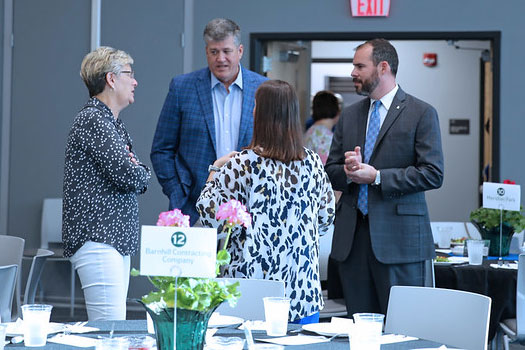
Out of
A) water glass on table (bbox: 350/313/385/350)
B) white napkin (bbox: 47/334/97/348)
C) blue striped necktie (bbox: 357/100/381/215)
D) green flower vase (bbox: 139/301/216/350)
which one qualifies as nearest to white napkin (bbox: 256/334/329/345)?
water glass on table (bbox: 350/313/385/350)

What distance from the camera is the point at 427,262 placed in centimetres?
412

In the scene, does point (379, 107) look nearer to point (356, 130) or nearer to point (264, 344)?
point (356, 130)

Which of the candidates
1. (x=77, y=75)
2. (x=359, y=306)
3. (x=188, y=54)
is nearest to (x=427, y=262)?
(x=359, y=306)

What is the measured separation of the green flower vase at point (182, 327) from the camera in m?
2.04

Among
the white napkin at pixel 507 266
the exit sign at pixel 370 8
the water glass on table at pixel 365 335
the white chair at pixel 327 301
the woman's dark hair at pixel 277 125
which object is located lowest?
the white chair at pixel 327 301

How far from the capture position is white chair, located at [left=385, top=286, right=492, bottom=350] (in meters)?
2.69

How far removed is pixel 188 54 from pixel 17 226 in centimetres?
220

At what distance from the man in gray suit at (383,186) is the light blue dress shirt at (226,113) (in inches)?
21.2

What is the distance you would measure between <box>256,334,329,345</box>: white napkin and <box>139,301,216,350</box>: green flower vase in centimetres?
40

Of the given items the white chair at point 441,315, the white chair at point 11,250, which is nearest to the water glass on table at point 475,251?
the white chair at point 441,315

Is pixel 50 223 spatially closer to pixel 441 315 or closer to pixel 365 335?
pixel 441 315

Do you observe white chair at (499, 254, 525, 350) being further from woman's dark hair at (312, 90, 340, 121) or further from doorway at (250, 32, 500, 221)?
doorway at (250, 32, 500, 221)

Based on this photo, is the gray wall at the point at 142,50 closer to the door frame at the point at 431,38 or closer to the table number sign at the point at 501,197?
the door frame at the point at 431,38

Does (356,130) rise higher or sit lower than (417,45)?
lower
